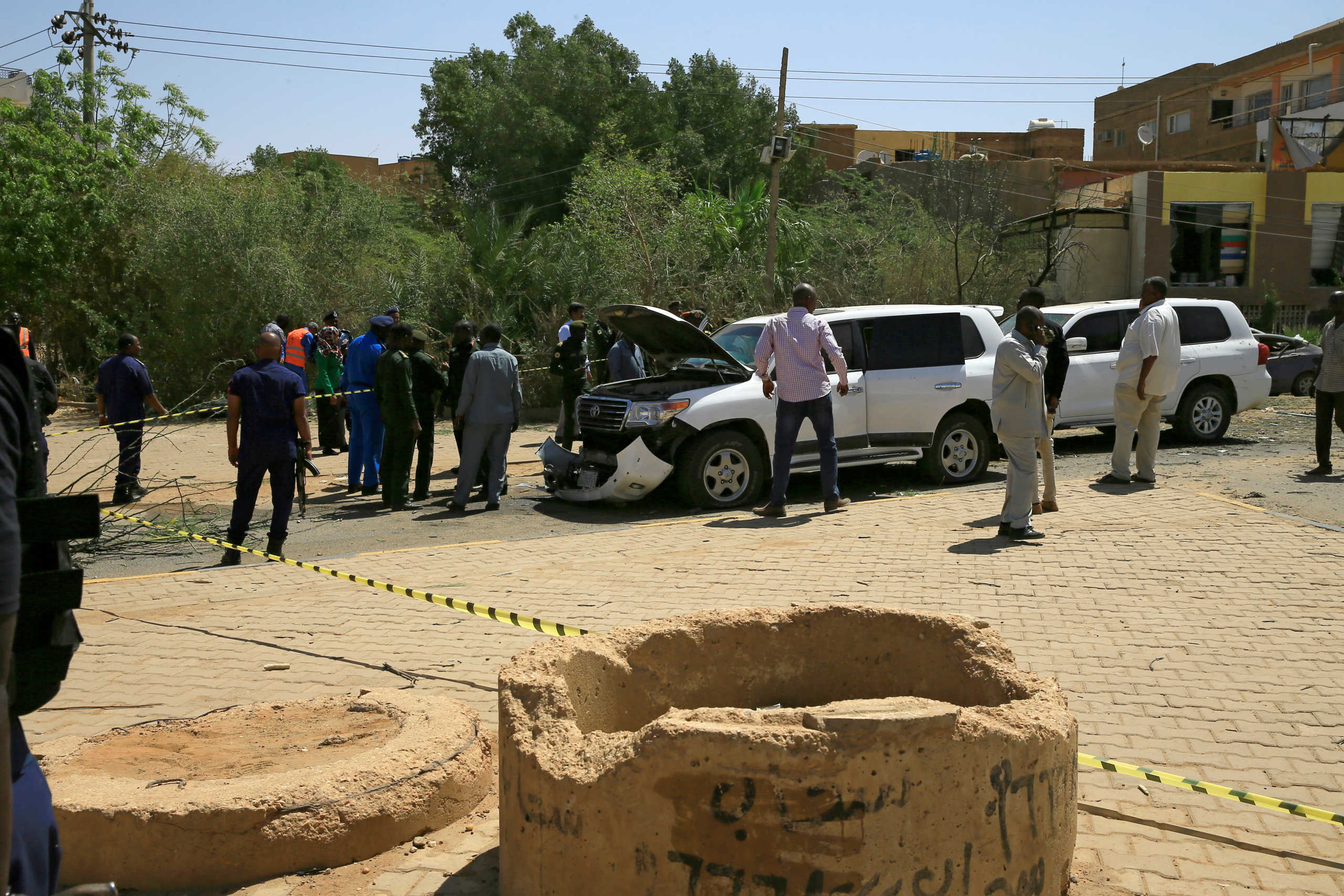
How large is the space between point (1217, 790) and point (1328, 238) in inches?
1298

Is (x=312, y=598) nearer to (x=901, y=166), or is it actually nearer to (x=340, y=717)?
(x=340, y=717)

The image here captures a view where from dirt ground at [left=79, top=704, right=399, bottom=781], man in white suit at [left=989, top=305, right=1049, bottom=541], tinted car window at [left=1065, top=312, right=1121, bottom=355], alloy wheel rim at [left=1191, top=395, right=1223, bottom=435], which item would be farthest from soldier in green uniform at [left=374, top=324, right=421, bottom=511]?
alloy wheel rim at [left=1191, top=395, right=1223, bottom=435]

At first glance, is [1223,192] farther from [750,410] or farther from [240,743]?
[240,743]

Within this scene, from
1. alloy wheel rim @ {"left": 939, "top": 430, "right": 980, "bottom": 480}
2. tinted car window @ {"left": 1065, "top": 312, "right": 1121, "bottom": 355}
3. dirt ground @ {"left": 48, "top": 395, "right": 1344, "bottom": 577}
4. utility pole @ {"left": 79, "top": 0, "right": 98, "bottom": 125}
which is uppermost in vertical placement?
utility pole @ {"left": 79, "top": 0, "right": 98, "bottom": 125}

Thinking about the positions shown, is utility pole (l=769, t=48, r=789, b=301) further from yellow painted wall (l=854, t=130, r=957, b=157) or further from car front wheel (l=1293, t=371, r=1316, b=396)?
yellow painted wall (l=854, t=130, r=957, b=157)

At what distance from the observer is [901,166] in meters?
34.7

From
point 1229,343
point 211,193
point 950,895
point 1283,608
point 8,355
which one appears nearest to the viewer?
point 8,355

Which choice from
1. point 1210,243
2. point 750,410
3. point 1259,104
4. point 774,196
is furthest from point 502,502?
point 1259,104

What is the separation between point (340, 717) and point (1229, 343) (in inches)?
495

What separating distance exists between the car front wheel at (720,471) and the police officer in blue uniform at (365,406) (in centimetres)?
341

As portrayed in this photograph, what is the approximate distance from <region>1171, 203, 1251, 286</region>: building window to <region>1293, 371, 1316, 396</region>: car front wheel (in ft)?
35.0

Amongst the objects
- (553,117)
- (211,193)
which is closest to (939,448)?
(211,193)

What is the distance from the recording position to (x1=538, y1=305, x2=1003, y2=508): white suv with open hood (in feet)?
33.6

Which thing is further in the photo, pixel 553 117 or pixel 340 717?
pixel 553 117
